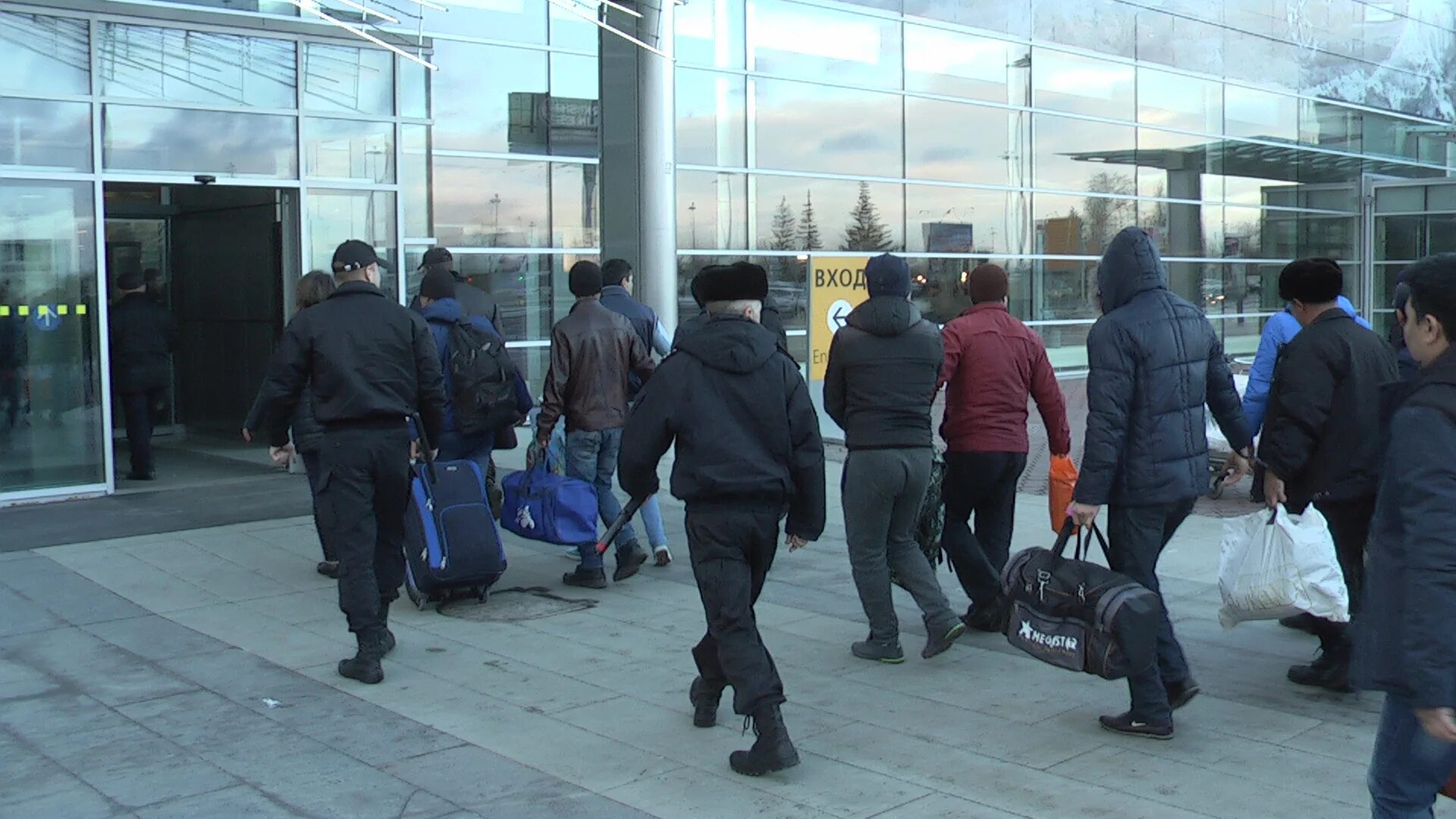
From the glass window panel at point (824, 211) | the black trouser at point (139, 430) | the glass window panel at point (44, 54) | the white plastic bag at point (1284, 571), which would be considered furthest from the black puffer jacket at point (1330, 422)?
the glass window panel at point (824, 211)

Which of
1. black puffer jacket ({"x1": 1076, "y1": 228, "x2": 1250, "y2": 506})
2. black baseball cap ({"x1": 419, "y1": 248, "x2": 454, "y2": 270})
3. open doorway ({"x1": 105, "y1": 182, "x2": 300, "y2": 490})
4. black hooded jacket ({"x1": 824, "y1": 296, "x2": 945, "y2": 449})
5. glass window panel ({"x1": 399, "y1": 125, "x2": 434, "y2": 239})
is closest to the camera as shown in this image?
black puffer jacket ({"x1": 1076, "y1": 228, "x2": 1250, "y2": 506})

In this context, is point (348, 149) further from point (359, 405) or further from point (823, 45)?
point (823, 45)

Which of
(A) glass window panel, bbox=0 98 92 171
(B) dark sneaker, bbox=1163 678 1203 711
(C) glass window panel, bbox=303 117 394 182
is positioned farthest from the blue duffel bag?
(C) glass window panel, bbox=303 117 394 182

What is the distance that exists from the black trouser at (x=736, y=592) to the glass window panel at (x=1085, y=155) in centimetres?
1883

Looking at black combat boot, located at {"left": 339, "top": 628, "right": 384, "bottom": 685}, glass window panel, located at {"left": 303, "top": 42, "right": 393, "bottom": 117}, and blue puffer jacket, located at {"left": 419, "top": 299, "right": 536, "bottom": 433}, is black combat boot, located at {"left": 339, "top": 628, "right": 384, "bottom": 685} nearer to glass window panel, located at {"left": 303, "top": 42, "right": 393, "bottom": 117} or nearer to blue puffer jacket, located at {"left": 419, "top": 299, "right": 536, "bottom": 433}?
blue puffer jacket, located at {"left": 419, "top": 299, "right": 536, "bottom": 433}

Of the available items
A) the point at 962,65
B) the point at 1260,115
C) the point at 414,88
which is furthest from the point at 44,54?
the point at 1260,115

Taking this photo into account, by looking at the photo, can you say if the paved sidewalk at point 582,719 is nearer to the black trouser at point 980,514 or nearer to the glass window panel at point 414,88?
the black trouser at point 980,514

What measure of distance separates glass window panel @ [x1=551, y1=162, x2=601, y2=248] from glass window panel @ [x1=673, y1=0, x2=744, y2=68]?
2105 mm

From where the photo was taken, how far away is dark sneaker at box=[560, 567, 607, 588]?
8.34 metres

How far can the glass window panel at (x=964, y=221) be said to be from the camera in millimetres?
21328

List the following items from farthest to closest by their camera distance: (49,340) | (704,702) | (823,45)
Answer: (823,45), (49,340), (704,702)

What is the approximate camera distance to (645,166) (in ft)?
37.7

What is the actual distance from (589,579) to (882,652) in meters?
2.23

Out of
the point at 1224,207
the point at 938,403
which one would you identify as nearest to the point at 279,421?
the point at 938,403
